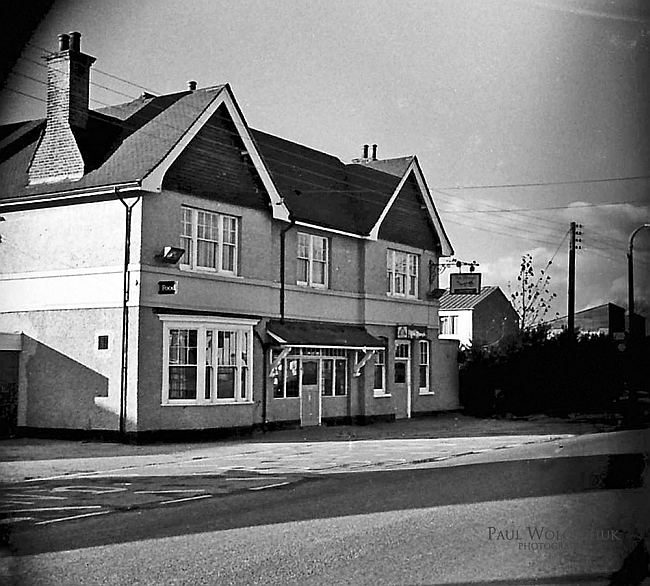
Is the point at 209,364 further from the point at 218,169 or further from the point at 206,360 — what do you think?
the point at 218,169

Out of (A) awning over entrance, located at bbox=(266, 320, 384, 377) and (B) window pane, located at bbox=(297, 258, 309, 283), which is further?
(B) window pane, located at bbox=(297, 258, 309, 283)

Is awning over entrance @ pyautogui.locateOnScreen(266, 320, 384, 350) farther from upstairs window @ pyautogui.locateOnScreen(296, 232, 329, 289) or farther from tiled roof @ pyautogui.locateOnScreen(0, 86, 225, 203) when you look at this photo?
tiled roof @ pyautogui.locateOnScreen(0, 86, 225, 203)

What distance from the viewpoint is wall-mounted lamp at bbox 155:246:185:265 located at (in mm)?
13680

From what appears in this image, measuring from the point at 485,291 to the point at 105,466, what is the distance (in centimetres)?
661

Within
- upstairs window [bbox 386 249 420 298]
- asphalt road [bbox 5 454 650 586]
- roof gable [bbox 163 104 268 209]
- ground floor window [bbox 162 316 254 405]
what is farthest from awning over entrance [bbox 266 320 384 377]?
asphalt road [bbox 5 454 650 586]

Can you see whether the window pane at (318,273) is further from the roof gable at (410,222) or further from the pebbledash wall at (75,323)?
the roof gable at (410,222)

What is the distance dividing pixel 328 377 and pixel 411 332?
2.27 m

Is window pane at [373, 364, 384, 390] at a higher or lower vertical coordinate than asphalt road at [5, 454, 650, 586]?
higher

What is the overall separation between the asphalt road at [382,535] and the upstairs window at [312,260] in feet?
27.7

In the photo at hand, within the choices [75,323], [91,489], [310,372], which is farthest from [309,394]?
[91,489]

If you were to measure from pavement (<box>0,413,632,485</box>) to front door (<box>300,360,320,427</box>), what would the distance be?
1452 mm

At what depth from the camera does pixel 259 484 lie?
9539 millimetres

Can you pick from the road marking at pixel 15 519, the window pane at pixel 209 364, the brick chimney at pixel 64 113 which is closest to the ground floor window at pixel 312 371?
the window pane at pixel 209 364

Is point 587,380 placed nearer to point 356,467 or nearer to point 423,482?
point 423,482
